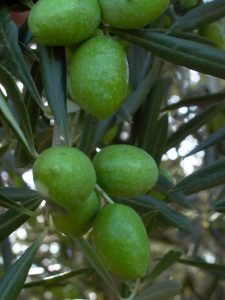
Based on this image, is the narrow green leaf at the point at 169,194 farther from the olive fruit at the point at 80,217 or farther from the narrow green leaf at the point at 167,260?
the olive fruit at the point at 80,217

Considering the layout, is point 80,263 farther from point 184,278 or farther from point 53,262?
point 184,278

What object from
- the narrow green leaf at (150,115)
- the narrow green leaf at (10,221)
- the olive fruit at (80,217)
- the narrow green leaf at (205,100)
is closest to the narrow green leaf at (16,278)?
the narrow green leaf at (10,221)

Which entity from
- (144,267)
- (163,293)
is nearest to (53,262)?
(163,293)

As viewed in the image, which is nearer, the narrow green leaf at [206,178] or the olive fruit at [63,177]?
the olive fruit at [63,177]

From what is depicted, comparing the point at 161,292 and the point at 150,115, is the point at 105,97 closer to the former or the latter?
the point at 161,292

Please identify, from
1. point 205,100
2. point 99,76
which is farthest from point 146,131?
point 99,76
